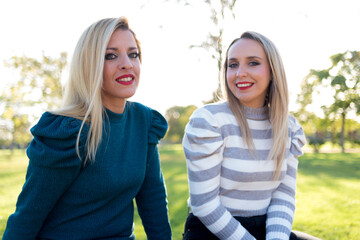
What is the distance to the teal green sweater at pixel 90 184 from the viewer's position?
175 centimetres

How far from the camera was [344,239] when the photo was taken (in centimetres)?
396

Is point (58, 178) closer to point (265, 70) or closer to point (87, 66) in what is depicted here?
point (87, 66)

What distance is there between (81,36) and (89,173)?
0.88m

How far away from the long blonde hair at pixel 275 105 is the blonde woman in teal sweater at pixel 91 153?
70 centimetres

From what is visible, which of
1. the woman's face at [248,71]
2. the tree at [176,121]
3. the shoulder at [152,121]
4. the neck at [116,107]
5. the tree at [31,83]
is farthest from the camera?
the tree at [176,121]

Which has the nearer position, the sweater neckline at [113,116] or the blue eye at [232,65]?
the sweater neckline at [113,116]

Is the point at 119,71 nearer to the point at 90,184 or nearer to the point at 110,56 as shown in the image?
the point at 110,56

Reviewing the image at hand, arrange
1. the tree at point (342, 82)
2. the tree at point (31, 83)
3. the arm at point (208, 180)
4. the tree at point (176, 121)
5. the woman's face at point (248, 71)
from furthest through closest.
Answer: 1. the tree at point (176, 121)
2. the tree at point (342, 82)
3. the tree at point (31, 83)
4. the woman's face at point (248, 71)
5. the arm at point (208, 180)

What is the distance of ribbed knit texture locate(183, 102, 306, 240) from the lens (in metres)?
2.09

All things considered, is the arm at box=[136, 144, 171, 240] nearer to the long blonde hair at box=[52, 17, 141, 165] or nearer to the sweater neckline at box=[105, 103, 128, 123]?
the sweater neckline at box=[105, 103, 128, 123]

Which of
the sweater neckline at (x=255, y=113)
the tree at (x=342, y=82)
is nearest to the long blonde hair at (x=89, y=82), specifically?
the sweater neckline at (x=255, y=113)

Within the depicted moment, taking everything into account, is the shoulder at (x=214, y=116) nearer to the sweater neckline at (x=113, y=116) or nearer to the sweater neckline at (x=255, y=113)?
the sweater neckline at (x=255, y=113)

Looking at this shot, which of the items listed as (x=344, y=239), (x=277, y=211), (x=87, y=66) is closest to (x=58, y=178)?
(x=87, y=66)

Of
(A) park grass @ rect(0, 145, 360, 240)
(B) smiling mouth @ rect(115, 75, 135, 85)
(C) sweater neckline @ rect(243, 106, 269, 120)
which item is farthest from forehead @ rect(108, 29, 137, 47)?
(A) park grass @ rect(0, 145, 360, 240)
